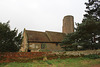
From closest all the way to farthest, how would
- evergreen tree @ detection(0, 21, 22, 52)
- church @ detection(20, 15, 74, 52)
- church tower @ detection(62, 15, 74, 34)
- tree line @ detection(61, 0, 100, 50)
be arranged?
1. evergreen tree @ detection(0, 21, 22, 52)
2. tree line @ detection(61, 0, 100, 50)
3. church @ detection(20, 15, 74, 52)
4. church tower @ detection(62, 15, 74, 34)

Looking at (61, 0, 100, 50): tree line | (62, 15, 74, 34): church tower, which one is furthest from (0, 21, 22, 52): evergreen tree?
(62, 15, 74, 34): church tower

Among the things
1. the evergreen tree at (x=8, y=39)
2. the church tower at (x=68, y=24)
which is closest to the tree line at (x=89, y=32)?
the evergreen tree at (x=8, y=39)

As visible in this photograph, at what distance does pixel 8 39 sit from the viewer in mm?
10594

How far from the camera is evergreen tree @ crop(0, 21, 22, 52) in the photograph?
995 cm

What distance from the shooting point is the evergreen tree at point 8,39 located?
9953 mm

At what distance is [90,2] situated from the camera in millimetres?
16453

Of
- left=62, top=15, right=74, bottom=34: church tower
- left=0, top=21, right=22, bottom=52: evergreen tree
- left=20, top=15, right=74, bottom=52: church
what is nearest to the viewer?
left=0, top=21, right=22, bottom=52: evergreen tree

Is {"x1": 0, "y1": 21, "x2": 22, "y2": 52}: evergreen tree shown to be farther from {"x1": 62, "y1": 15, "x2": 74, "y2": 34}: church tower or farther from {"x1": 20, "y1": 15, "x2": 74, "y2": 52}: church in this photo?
{"x1": 62, "y1": 15, "x2": 74, "y2": 34}: church tower

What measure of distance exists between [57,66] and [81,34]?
768 cm

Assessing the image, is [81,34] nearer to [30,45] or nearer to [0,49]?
[0,49]

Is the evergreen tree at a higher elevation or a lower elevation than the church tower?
lower

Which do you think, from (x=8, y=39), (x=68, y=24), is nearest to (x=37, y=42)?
(x=8, y=39)

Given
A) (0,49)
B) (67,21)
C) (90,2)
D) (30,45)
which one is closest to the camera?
(0,49)

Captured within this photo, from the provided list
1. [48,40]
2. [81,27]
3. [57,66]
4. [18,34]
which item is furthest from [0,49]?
[48,40]
